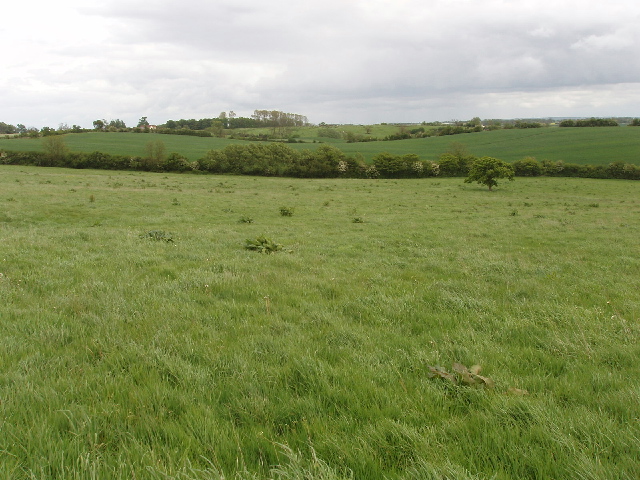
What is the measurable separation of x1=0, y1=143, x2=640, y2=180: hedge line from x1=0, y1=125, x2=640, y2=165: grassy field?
8.80 metres

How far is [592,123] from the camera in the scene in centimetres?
11738

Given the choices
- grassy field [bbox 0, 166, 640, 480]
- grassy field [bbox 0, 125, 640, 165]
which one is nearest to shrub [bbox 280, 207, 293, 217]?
grassy field [bbox 0, 166, 640, 480]

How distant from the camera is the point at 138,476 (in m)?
2.29

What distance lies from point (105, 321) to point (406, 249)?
365 inches

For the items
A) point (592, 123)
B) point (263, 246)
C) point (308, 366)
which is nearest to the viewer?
point (308, 366)

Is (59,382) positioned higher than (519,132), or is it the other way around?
(519,132)

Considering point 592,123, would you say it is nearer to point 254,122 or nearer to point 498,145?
point 498,145

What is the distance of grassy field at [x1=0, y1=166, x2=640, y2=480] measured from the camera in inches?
99.6

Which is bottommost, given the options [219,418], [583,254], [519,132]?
[583,254]

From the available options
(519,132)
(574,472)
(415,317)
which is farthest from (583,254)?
(519,132)

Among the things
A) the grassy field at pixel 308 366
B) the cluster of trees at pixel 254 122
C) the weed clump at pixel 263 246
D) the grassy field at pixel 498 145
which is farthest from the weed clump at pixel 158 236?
the cluster of trees at pixel 254 122

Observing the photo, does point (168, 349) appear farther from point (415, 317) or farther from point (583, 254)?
point (583, 254)

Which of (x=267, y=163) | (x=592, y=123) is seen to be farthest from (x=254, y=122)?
(x=592, y=123)

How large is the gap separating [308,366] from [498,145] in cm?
11128
